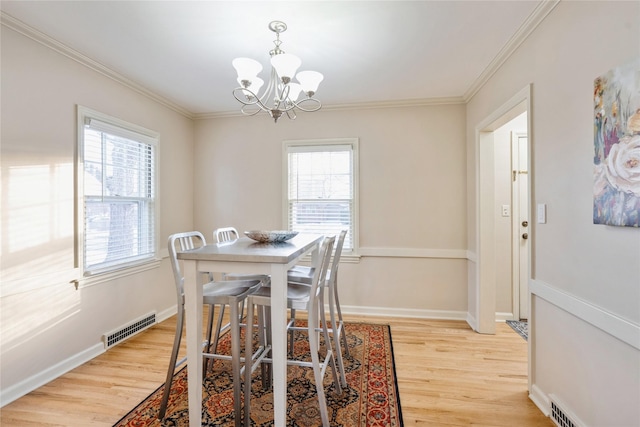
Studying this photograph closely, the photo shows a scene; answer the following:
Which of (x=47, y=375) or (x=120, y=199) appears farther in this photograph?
(x=120, y=199)

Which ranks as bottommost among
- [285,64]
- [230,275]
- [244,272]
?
[230,275]

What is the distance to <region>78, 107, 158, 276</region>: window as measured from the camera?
2.59 meters

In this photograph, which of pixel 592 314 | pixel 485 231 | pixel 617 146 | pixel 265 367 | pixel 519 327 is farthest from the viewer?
pixel 519 327

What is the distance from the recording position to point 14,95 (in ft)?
6.72

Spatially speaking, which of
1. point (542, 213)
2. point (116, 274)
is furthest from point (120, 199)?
point (542, 213)

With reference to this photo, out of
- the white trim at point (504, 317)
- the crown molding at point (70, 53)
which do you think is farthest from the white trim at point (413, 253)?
the crown molding at point (70, 53)

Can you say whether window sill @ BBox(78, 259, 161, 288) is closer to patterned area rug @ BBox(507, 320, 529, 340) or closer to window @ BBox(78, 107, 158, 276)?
window @ BBox(78, 107, 158, 276)

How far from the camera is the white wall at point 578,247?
131 centimetres

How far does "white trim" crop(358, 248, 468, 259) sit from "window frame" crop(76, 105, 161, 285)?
7.82ft

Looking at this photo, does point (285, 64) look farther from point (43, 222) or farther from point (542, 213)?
point (43, 222)

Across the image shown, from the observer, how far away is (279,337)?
1558 millimetres

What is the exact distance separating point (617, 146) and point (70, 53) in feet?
11.8

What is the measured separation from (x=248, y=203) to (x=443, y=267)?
2545 mm

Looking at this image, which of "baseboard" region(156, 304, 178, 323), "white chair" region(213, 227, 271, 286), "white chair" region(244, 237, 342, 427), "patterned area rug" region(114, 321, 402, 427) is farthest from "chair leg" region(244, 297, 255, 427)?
"baseboard" region(156, 304, 178, 323)
